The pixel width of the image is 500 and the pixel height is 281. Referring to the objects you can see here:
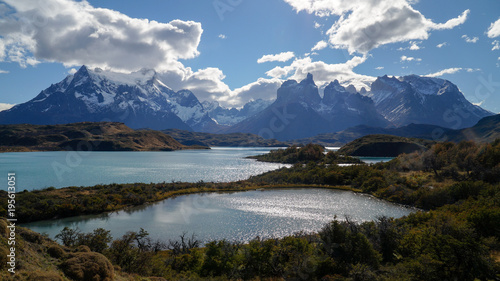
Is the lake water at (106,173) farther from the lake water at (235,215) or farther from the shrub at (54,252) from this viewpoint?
the shrub at (54,252)

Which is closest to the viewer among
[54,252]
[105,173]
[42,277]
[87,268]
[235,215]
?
[42,277]

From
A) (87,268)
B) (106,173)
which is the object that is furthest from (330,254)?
(106,173)

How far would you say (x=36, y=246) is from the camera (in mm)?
12445

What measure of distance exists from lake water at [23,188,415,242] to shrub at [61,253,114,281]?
21.3m

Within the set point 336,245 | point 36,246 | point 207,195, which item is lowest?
point 207,195

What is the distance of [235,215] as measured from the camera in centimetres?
4428

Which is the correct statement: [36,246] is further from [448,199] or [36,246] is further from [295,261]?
[448,199]

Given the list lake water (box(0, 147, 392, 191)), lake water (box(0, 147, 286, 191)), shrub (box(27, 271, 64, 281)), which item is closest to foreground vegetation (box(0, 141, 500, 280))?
shrub (box(27, 271, 64, 281))

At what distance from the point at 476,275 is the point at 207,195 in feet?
177

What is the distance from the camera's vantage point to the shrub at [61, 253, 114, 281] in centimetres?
1142

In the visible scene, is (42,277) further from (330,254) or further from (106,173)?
(106,173)

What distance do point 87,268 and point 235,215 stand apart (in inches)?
1333

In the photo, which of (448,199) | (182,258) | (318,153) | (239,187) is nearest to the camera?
(182,258)

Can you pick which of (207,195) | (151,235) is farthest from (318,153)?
(151,235)
